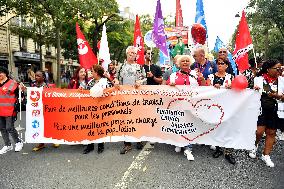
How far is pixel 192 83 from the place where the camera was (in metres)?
6.21

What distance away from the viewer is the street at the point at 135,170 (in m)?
4.70

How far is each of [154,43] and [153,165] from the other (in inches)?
132

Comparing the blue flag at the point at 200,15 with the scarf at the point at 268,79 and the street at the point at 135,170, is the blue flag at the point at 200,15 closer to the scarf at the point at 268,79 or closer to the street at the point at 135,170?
the scarf at the point at 268,79

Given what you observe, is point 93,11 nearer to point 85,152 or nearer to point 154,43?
point 154,43

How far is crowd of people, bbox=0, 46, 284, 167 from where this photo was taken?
5684 millimetres

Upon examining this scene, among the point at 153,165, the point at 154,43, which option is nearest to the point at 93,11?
the point at 154,43

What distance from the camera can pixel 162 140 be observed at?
20.8 feet

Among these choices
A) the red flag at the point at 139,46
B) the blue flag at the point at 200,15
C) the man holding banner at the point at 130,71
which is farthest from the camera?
the blue flag at the point at 200,15

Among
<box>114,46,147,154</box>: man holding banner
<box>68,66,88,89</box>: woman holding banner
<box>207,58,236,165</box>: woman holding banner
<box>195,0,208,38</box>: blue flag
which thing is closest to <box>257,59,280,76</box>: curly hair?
<box>207,58,236,165</box>: woman holding banner

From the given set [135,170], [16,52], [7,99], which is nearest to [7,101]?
[7,99]

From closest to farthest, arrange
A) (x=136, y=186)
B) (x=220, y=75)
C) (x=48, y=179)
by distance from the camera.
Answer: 1. (x=136, y=186)
2. (x=48, y=179)
3. (x=220, y=75)

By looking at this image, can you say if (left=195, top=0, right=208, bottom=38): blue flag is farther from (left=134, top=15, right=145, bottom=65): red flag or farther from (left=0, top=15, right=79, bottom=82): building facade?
(left=0, top=15, right=79, bottom=82): building facade

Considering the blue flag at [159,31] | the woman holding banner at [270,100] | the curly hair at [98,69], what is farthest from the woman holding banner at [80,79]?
the woman holding banner at [270,100]

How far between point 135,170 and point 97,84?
187cm
